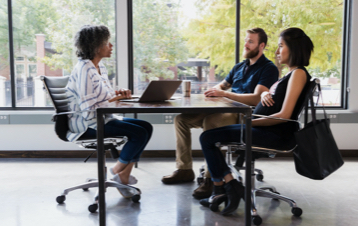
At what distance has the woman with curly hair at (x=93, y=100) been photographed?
2422mm

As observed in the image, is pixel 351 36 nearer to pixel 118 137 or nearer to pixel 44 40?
pixel 118 137

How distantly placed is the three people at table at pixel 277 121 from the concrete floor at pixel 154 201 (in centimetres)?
24

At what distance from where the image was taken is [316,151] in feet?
6.93

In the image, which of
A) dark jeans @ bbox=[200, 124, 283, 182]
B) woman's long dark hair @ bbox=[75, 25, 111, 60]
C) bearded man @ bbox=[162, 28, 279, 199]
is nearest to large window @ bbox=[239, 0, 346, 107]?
bearded man @ bbox=[162, 28, 279, 199]

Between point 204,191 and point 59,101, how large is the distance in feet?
4.27

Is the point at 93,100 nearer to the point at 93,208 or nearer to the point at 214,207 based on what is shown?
the point at 93,208

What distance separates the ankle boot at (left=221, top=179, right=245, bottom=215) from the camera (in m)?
2.31

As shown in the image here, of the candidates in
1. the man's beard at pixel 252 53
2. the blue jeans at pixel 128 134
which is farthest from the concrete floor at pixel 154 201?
the man's beard at pixel 252 53

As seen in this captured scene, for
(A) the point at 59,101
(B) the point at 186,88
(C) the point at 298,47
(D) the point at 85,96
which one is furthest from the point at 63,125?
(C) the point at 298,47

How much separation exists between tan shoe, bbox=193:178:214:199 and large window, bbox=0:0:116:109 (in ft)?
6.92

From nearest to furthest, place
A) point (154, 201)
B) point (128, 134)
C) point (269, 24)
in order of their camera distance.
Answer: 1. point (128, 134)
2. point (154, 201)
3. point (269, 24)

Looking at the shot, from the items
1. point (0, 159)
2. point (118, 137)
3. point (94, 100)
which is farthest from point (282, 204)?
point (0, 159)

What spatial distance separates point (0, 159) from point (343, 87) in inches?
165

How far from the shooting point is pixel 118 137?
250 cm
